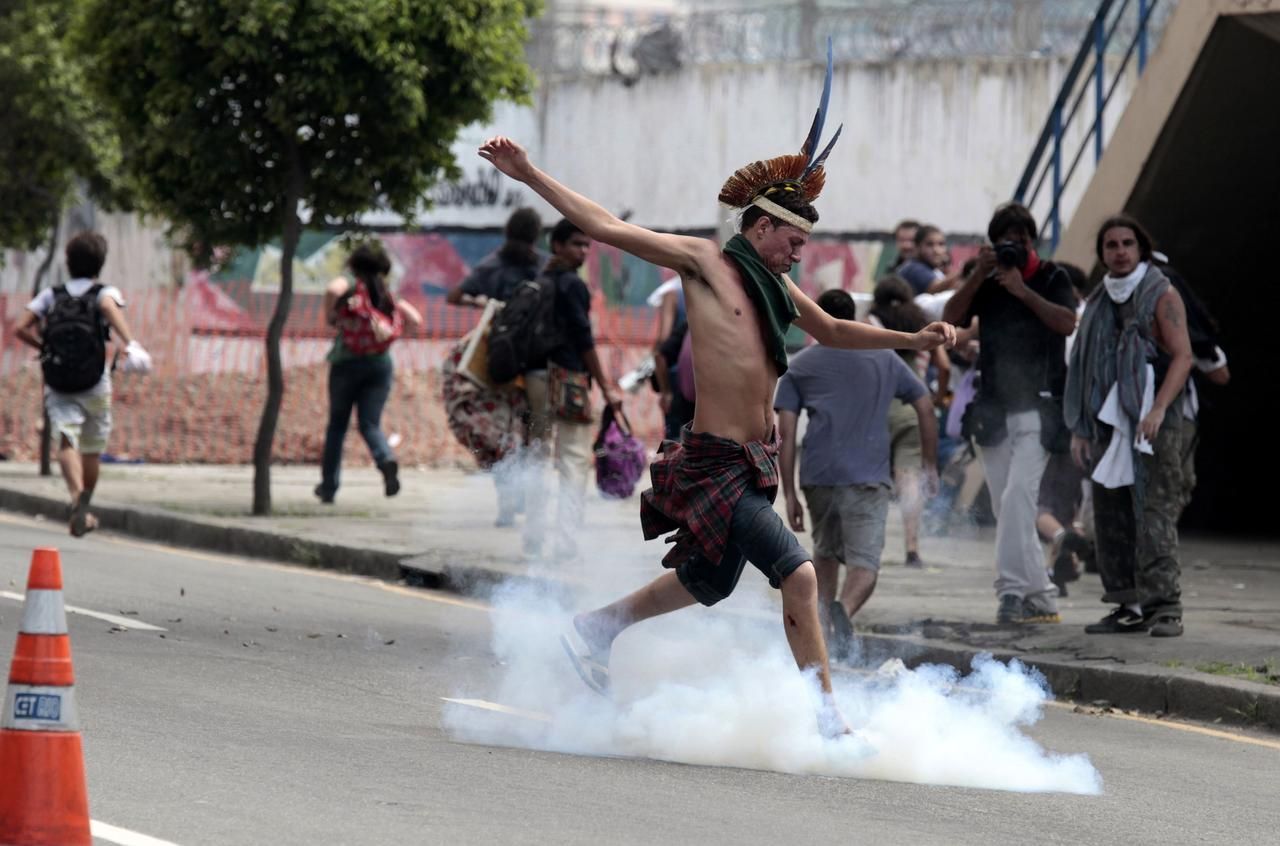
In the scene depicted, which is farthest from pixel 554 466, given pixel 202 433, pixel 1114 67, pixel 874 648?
pixel 1114 67

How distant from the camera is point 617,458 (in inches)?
513

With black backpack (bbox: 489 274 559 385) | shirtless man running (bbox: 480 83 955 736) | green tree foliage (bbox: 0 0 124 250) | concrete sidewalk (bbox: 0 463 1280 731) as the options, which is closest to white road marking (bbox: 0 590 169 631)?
concrete sidewalk (bbox: 0 463 1280 731)

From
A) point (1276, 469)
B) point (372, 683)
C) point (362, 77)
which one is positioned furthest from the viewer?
point (1276, 469)

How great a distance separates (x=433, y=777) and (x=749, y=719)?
1.15 metres

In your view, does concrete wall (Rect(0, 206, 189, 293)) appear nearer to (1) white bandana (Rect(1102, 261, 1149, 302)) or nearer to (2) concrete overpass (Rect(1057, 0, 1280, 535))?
(2) concrete overpass (Rect(1057, 0, 1280, 535))

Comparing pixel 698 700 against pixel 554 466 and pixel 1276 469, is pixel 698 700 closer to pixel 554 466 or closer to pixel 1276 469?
pixel 554 466

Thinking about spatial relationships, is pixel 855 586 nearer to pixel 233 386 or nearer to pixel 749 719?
pixel 749 719

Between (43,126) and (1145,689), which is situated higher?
(43,126)

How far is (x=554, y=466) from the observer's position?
12.8 meters

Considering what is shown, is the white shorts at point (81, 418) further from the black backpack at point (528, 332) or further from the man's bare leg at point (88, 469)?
the black backpack at point (528, 332)

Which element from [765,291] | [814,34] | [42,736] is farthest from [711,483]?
[814,34]

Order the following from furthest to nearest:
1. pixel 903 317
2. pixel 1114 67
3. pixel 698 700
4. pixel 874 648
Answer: pixel 1114 67, pixel 903 317, pixel 874 648, pixel 698 700

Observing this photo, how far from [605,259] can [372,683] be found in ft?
75.2

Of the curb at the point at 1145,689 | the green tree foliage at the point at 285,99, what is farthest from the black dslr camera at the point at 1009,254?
the green tree foliage at the point at 285,99
